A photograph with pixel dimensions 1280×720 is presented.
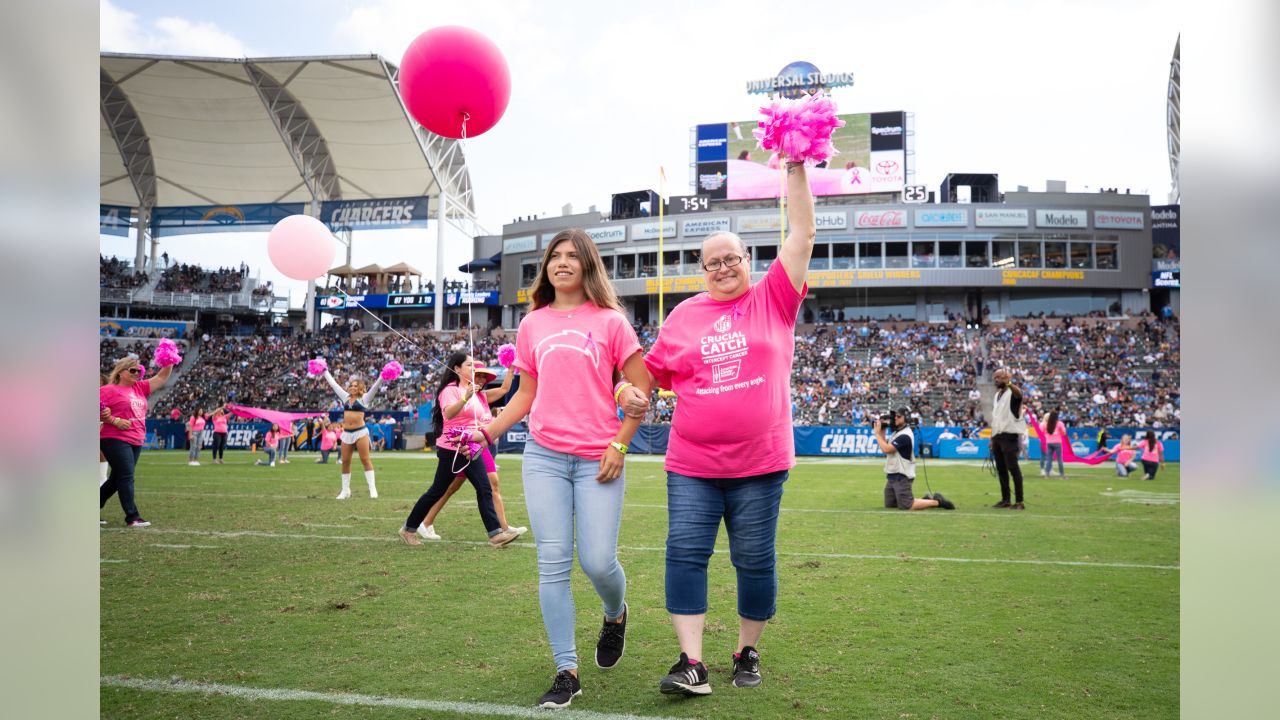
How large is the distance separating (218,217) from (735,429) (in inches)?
2218

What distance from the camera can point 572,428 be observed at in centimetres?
360

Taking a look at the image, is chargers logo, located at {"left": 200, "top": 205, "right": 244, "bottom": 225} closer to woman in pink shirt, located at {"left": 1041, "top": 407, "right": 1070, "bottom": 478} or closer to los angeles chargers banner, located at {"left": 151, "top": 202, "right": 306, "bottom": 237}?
los angeles chargers banner, located at {"left": 151, "top": 202, "right": 306, "bottom": 237}

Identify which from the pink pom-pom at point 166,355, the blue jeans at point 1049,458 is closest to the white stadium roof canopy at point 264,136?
the blue jeans at point 1049,458

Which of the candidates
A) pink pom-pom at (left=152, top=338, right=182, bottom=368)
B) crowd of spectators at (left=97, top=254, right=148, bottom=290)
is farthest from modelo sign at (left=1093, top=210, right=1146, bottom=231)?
crowd of spectators at (left=97, top=254, right=148, bottom=290)

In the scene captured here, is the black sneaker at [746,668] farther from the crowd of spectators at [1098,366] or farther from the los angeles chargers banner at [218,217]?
the los angeles chargers banner at [218,217]

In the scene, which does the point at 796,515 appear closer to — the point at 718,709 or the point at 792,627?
the point at 792,627

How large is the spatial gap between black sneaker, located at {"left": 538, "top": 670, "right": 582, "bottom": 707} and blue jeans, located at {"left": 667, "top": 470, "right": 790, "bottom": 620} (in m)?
0.53

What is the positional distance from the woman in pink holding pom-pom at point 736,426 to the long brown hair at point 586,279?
1.08ft

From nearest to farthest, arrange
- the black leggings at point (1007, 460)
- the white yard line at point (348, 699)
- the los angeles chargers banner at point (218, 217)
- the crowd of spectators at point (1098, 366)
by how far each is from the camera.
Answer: the white yard line at point (348, 699) → the black leggings at point (1007, 460) → the crowd of spectators at point (1098, 366) → the los angeles chargers banner at point (218, 217)

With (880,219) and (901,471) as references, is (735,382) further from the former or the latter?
(880,219)

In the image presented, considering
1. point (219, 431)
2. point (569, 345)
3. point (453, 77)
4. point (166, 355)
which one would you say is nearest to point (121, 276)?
point (219, 431)

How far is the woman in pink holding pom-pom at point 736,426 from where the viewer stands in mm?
3605

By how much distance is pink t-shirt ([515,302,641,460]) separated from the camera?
3613 millimetres
